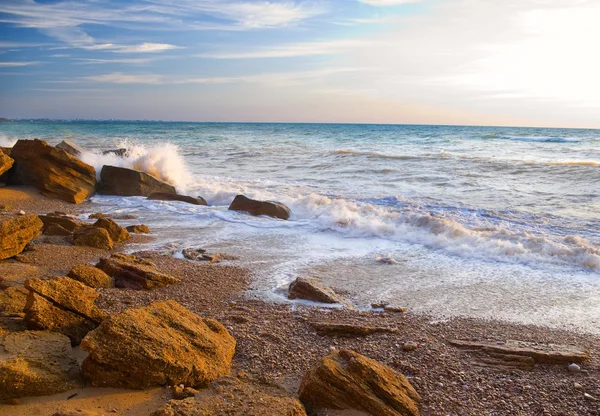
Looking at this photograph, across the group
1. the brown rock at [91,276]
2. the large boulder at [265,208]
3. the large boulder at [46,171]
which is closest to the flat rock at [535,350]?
the brown rock at [91,276]

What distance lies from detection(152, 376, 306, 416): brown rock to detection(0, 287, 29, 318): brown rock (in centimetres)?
180

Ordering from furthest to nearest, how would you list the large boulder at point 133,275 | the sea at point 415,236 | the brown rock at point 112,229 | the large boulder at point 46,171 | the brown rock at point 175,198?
the brown rock at point 175,198
the large boulder at point 46,171
the brown rock at point 112,229
the sea at point 415,236
the large boulder at point 133,275

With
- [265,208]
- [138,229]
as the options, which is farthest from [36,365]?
[265,208]

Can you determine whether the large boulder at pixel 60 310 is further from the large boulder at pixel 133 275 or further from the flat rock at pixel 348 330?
the flat rock at pixel 348 330

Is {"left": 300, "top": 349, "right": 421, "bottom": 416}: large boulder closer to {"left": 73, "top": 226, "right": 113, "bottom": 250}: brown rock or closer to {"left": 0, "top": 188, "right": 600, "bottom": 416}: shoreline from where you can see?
{"left": 0, "top": 188, "right": 600, "bottom": 416}: shoreline

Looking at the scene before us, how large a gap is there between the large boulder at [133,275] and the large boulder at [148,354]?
188cm

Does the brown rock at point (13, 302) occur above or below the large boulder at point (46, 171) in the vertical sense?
below

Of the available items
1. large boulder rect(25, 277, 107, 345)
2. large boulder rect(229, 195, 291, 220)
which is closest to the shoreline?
large boulder rect(25, 277, 107, 345)

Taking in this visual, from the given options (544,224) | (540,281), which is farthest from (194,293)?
(544,224)

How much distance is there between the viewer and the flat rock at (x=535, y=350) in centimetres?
397

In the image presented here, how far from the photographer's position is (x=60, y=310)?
379cm

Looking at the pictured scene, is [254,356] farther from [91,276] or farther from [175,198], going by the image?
[175,198]

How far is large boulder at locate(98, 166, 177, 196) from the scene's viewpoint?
12.7 meters

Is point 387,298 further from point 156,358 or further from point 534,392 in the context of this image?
point 156,358
